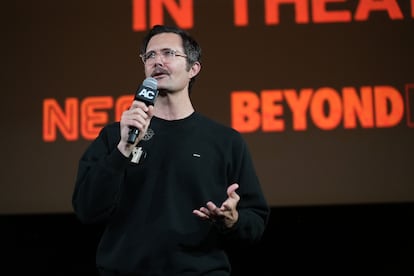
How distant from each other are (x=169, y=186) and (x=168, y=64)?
382mm

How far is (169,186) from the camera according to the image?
1.76 metres

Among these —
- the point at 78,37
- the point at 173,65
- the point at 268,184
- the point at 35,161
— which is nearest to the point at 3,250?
the point at 35,161

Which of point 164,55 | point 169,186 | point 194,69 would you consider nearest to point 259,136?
point 194,69

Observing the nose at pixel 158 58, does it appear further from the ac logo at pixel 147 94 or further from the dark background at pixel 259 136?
the dark background at pixel 259 136

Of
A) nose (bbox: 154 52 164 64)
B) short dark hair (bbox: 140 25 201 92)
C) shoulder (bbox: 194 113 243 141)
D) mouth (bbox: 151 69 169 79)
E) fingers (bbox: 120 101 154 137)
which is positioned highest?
short dark hair (bbox: 140 25 201 92)

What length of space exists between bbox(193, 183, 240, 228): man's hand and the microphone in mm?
251

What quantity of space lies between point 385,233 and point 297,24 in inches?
56.3

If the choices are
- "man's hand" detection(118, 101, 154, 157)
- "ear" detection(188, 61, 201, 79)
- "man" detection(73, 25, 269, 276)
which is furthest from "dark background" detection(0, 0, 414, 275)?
"man's hand" detection(118, 101, 154, 157)

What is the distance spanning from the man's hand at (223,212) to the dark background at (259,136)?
7.08 feet

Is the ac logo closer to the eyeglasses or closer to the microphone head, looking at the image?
the microphone head

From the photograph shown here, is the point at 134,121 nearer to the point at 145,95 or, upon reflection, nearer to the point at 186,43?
the point at 145,95

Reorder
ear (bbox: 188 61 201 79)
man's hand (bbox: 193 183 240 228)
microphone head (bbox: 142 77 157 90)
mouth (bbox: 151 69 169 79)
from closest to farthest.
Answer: man's hand (bbox: 193 183 240 228) → microphone head (bbox: 142 77 157 90) → mouth (bbox: 151 69 169 79) → ear (bbox: 188 61 201 79)

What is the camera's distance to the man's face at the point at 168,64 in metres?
1.87

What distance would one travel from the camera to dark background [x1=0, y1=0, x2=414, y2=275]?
3797mm
